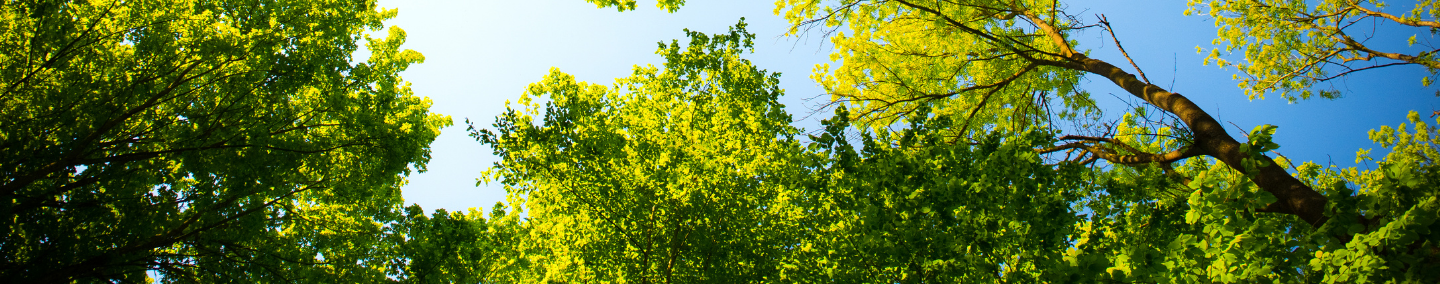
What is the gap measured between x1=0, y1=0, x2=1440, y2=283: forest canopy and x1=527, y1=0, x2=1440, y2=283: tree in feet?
0.09

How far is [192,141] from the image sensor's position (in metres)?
5.62

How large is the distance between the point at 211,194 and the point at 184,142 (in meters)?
→ 0.65

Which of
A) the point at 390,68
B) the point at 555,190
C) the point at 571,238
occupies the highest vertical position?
the point at 390,68

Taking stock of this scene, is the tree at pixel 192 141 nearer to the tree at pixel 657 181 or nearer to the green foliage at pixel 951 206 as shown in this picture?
the tree at pixel 657 181

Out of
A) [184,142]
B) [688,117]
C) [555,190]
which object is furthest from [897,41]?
[184,142]

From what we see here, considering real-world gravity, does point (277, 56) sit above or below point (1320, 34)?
below

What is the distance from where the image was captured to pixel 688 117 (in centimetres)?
609

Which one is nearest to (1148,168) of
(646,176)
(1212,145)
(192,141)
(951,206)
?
(1212,145)

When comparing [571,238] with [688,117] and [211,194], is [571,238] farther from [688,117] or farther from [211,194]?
[211,194]

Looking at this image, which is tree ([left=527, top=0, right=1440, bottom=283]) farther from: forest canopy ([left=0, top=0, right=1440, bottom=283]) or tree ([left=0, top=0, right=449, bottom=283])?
tree ([left=0, top=0, right=449, bottom=283])

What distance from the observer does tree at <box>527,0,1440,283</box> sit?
2961 millimetres

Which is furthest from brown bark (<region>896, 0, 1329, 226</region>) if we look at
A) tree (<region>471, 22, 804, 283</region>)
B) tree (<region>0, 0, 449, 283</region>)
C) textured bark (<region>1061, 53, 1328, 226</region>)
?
tree (<region>0, 0, 449, 283</region>)

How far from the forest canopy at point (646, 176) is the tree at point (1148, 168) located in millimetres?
28

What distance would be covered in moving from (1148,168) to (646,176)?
6114 millimetres
